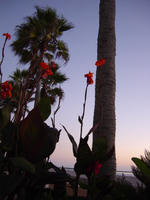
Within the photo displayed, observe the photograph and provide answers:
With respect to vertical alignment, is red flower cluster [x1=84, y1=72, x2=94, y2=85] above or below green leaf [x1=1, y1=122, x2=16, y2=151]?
above

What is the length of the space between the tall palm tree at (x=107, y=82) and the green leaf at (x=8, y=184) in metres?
1.63

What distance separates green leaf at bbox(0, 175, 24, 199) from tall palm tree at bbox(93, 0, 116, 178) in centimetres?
163

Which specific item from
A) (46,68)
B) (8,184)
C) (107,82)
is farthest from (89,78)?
(107,82)

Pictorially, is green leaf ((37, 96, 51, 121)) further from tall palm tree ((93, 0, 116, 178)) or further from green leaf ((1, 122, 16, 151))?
tall palm tree ((93, 0, 116, 178))

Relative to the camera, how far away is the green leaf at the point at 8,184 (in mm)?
441

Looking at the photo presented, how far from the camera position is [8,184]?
1.47ft

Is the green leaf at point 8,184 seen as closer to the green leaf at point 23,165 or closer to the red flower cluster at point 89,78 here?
the green leaf at point 23,165

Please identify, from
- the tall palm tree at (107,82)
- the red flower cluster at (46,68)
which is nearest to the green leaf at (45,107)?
the red flower cluster at (46,68)

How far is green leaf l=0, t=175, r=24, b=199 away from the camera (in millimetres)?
441

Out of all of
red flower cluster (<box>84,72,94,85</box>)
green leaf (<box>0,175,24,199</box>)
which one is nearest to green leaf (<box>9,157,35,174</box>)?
green leaf (<box>0,175,24,199</box>)

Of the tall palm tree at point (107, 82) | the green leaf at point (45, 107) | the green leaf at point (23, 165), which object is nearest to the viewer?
the green leaf at point (23, 165)

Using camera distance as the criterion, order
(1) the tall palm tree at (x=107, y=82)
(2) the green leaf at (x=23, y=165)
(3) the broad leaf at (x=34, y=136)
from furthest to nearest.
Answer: (1) the tall palm tree at (x=107, y=82)
(3) the broad leaf at (x=34, y=136)
(2) the green leaf at (x=23, y=165)

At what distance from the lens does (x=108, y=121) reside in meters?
2.22

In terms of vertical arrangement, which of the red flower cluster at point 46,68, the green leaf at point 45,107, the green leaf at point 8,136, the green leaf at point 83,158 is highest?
the red flower cluster at point 46,68
